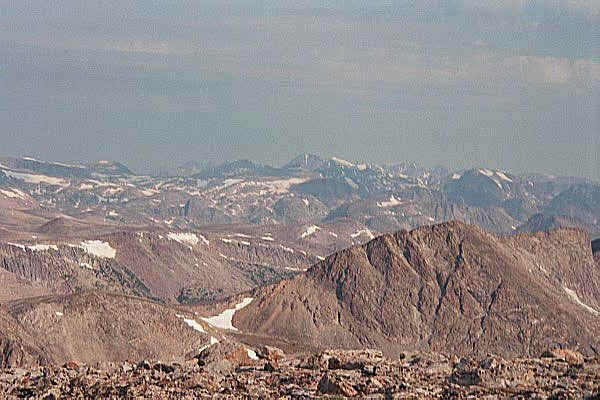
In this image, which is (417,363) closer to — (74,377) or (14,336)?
(74,377)

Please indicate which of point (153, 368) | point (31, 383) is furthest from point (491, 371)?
point (31, 383)

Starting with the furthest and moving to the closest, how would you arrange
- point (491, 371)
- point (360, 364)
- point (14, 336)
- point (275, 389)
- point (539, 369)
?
point (14, 336), point (360, 364), point (539, 369), point (491, 371), point (275, 389)

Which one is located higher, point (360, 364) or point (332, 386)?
point (332, 386)

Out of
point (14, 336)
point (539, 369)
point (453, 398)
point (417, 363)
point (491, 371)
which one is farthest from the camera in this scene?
point (14, 336)

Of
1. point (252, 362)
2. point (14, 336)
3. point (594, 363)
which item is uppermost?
point (594, 363)

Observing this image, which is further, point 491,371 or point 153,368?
point 153,368

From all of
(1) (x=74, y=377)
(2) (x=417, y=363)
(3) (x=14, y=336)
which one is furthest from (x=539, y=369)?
(3) (x=14, y=336)
